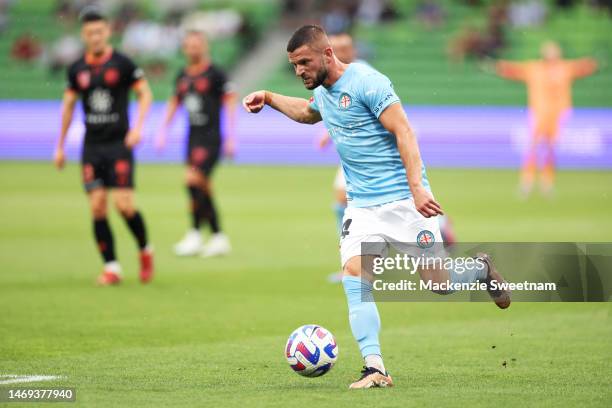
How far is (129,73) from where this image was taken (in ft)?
35.4

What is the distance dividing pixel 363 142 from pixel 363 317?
3.34 feet

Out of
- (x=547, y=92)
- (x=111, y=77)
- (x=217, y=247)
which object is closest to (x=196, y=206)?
(x=217, y=247)

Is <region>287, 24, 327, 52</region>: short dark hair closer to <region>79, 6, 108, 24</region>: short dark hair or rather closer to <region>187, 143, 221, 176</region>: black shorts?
<region>79, 6, 108, 24</region>: short dark hair

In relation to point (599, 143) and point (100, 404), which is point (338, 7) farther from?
point (100, 404)

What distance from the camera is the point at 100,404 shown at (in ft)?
18.8

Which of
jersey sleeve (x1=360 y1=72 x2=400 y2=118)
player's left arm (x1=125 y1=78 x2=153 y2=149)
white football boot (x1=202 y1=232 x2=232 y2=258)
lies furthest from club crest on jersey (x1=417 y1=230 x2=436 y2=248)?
white football boot (x1=202 y1=232 x2=232 y2=258)

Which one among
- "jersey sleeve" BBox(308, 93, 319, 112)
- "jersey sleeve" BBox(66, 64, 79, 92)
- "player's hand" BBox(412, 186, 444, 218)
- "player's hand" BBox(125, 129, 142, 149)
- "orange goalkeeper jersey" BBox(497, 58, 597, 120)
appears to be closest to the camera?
"player's hand" BBox(412, 186, 444, 218)

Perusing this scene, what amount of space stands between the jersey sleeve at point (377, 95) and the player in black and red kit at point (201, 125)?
287 inches

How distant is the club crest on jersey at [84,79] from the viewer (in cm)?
1067

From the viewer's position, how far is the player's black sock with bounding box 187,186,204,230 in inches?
525

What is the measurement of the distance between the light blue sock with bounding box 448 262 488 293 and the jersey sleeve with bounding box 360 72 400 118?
3.50ft

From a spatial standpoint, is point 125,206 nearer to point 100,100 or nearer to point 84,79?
point 100,100

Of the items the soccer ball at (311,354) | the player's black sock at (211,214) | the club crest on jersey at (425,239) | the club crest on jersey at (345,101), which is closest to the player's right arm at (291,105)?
the club crest on jersey at (345,101)

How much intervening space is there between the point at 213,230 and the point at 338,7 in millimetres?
22418
